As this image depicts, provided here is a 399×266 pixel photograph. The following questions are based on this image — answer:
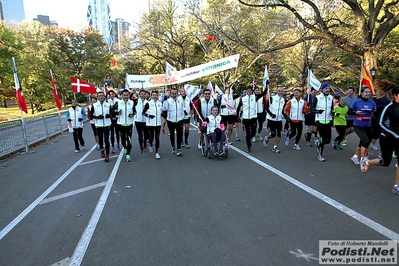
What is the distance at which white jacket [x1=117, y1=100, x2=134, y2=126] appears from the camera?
28.1 feet

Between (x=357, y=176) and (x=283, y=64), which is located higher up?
(x=283, y=64)

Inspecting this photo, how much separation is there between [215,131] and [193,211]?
148 inches

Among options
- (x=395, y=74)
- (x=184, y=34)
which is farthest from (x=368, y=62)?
(x=184, y=34)

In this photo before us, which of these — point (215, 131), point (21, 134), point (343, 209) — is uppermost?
point (215, 131)

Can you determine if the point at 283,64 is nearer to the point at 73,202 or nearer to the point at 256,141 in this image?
the point at 256,141

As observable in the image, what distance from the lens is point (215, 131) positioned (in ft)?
26.6

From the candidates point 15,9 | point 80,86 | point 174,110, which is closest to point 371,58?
point 174,110

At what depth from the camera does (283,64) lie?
97.5ft

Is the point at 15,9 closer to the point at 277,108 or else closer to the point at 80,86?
the point at 80,86

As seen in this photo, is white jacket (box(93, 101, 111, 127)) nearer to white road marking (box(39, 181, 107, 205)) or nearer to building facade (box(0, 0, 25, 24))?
white road marking (box(39, 181, 107, 205))

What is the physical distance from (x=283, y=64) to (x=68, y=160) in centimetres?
2536

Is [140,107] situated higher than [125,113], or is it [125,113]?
[140,107]

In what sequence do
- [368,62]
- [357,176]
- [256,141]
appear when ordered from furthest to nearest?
[368,62] → [256,141] → [357,176]

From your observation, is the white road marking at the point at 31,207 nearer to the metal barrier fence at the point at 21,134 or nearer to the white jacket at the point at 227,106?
the metal barrier fence at the point at 21,134
